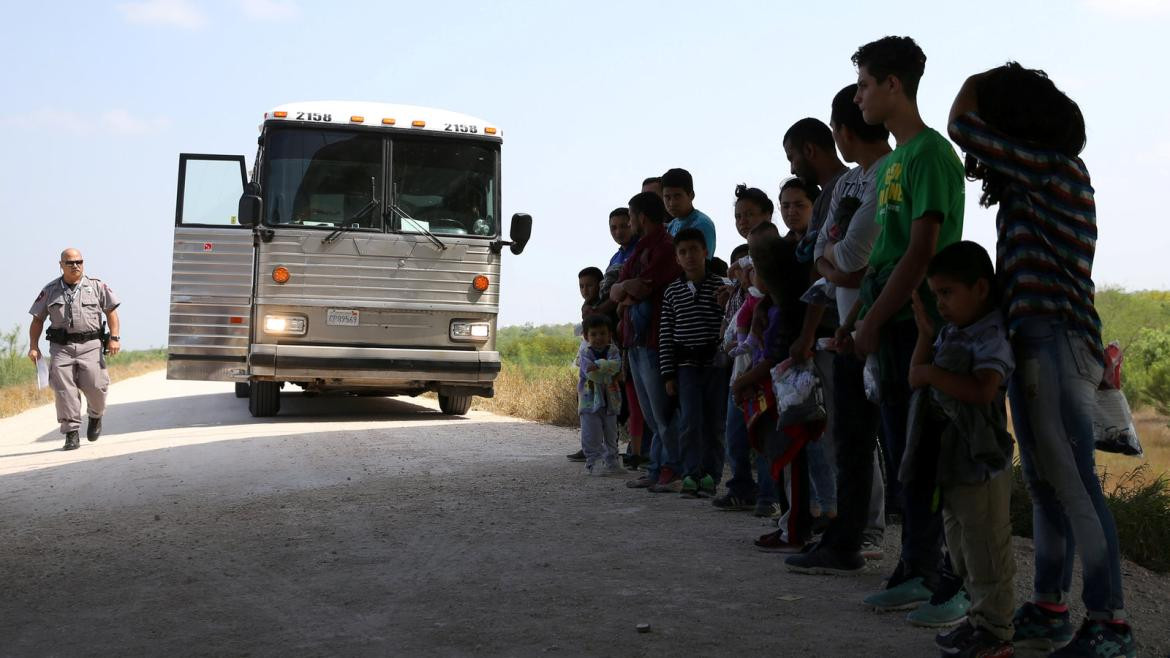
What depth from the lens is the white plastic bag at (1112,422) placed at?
3.88 m

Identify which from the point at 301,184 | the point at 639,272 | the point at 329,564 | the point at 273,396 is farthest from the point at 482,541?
the point at 273,396

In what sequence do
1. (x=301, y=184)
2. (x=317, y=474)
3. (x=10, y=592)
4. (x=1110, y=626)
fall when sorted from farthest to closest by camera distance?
(x=301, y=184)
(x=317, y=474)
(x=10, y=592)
(x=1110, y=626)

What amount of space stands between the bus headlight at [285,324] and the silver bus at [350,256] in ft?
0.04

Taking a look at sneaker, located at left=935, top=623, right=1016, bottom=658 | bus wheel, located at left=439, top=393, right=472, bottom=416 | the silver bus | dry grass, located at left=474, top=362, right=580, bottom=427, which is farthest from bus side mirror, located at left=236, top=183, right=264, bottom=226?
sneaker, located at left=935, top=623, right=1016, bottom=658

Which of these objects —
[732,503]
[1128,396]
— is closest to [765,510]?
[732,503]

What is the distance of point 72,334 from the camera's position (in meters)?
12.4

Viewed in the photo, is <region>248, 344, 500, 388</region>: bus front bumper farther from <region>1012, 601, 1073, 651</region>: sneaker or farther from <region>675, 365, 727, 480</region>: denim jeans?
<region>1012, 601, 1073, 651</region>: sneaker

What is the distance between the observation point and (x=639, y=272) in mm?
8102

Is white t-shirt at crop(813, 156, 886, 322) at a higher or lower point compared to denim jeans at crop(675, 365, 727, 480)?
higher

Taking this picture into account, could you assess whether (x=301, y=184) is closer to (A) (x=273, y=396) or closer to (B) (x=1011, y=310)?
(A) (x=273, y=396)

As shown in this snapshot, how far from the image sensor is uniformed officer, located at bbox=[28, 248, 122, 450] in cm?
1225

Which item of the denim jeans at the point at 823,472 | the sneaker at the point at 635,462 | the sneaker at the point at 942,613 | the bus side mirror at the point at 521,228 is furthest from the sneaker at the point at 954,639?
the bus side mirror at the point at 521,228

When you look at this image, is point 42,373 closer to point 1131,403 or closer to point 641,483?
point 641,483

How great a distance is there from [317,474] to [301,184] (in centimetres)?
545
